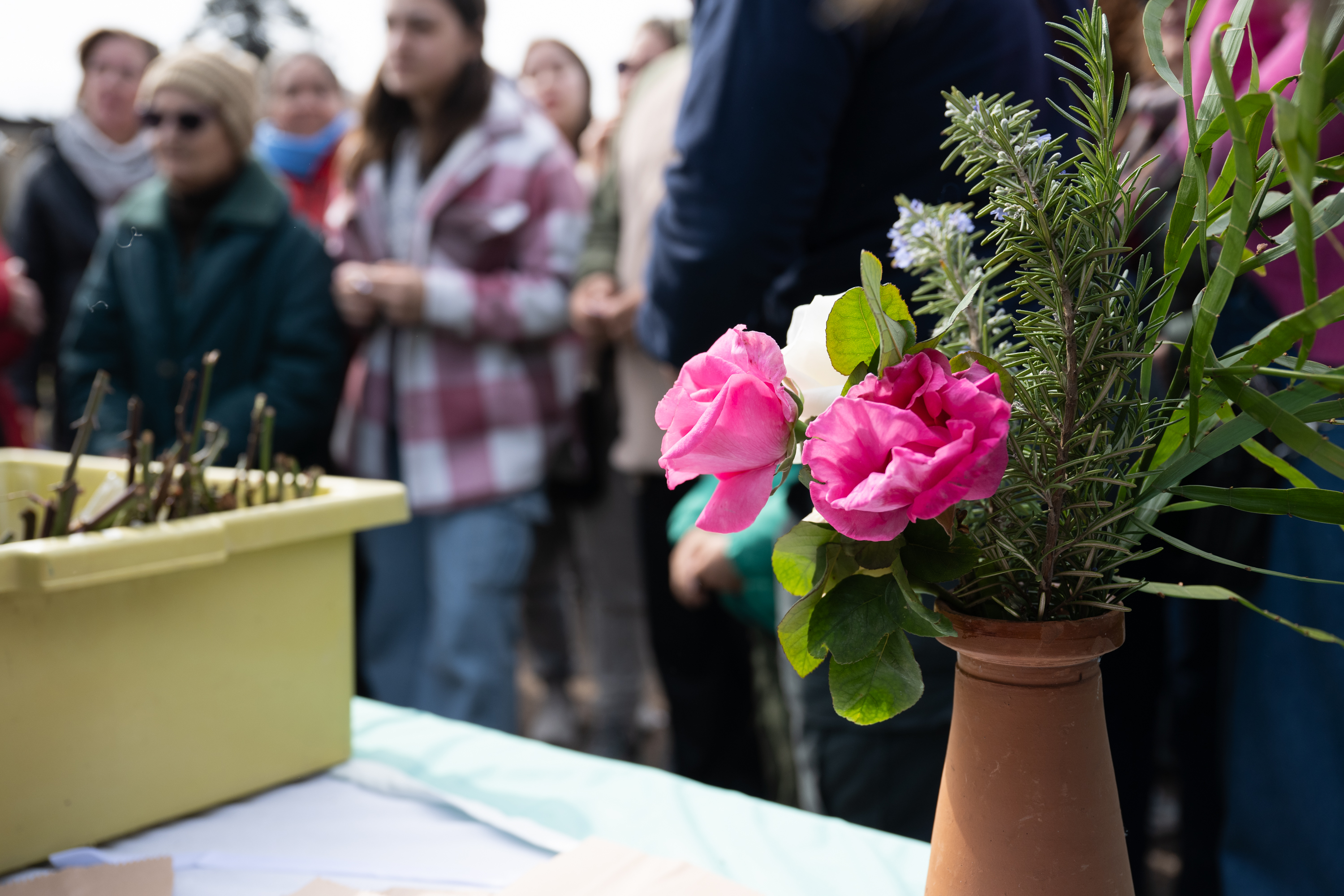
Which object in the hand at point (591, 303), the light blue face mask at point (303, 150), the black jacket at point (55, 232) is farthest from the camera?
the light blue face mask at point (303, 150)

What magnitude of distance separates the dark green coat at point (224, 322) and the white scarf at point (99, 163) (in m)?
0.71

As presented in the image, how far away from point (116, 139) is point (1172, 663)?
2764mm

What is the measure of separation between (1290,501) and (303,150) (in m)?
2.75

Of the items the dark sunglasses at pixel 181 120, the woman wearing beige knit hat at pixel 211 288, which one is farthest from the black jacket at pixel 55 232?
the dark sunglasses at pixel 181 120

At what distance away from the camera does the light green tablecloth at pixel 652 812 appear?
2.23 feet

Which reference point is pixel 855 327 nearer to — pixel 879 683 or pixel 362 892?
pixel 879 683

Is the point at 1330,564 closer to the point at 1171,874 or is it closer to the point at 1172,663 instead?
the point at 1172,663

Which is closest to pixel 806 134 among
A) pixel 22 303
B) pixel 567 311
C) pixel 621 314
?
pixel 621 314

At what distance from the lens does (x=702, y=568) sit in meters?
1.17

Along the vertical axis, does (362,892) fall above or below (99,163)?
below

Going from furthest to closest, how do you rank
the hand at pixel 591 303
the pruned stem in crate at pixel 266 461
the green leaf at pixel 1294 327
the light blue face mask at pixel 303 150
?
the light blue face mask at pixel 303 150 → the hand at pixel 591 303 → the pruned stem in crate at pixel 266 461 → the green leaf at pixel 1294 327

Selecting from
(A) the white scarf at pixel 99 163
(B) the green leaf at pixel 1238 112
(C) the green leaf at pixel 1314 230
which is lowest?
(C) the green leaf at pixel 1314 230

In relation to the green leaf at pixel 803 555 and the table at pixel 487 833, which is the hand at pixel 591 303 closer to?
the table at pixel 487 833

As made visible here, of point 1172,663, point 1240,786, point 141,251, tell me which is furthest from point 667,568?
Result: point 141,251
